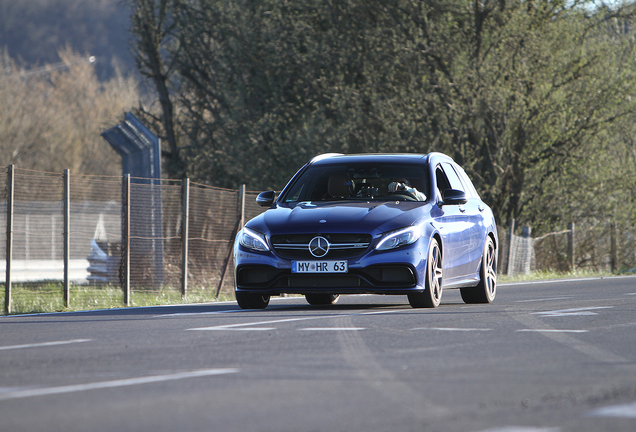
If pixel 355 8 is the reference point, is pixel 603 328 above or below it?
below

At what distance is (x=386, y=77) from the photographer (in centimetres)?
2728

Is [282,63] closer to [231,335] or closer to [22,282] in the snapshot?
[22,282]

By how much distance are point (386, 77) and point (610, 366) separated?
2119cm

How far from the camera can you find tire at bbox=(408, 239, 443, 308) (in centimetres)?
1118

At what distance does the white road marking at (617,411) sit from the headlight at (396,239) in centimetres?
581

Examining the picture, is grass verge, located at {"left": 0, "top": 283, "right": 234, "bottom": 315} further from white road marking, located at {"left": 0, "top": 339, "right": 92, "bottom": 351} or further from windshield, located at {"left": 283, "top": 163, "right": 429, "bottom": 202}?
white road marking, located at {"left": 0, "top": 339, "right": 92, "bottom": 351}

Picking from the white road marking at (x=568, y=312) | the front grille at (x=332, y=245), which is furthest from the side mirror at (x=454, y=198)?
the white road marking at (x=568, y=312)

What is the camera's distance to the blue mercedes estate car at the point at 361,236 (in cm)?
1089

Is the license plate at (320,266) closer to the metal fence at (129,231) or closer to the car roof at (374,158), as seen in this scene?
the car roof at (374,158)

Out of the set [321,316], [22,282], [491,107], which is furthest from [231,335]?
[491,107]

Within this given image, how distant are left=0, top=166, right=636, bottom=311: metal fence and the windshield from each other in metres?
3.53

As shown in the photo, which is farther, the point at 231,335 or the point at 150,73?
the point at 150,73

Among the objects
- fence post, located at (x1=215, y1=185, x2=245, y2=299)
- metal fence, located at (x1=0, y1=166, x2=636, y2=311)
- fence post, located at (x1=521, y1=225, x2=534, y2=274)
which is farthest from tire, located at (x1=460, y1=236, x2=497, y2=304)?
fence post, located at (x1=521, y1=225, x2=534, y2=274)

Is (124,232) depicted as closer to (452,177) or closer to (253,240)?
(253,240)
